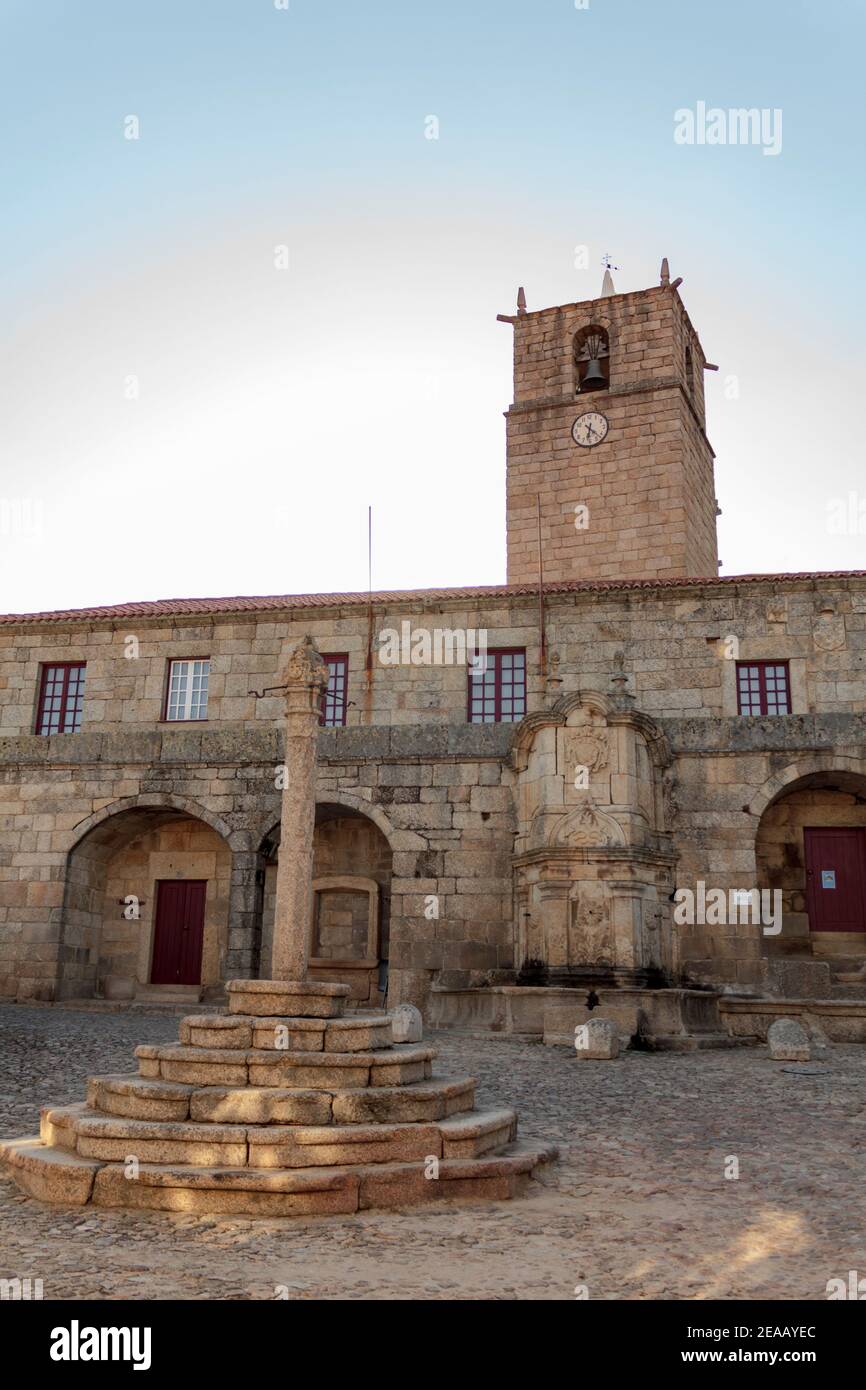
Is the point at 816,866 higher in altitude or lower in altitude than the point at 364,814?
lower

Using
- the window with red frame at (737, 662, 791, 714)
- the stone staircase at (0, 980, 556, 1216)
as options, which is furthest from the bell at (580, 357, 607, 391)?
the stone staircase at (0, 980, 556, 1216)

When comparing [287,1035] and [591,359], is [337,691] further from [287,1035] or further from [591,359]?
[287,1035]

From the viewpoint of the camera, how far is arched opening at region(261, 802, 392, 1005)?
17.2m

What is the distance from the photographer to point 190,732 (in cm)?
1697

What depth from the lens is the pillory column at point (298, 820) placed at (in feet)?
23.9

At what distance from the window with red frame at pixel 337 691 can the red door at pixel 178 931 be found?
3.56 meters

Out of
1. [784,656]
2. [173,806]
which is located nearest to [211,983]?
[173,806]

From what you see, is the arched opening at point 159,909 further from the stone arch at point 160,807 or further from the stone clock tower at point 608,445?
the stone clock tower at point 608,445

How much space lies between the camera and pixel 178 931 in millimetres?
18562

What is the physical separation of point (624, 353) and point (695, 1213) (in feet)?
75.7

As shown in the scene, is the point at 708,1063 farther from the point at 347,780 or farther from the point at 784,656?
the point at 784,656

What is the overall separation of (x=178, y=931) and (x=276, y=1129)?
13389 mm

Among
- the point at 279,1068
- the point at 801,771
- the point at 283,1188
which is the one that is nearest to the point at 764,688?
the point at 801,771

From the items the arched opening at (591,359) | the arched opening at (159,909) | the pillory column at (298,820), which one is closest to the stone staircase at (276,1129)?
the pillory column at (298,820)
